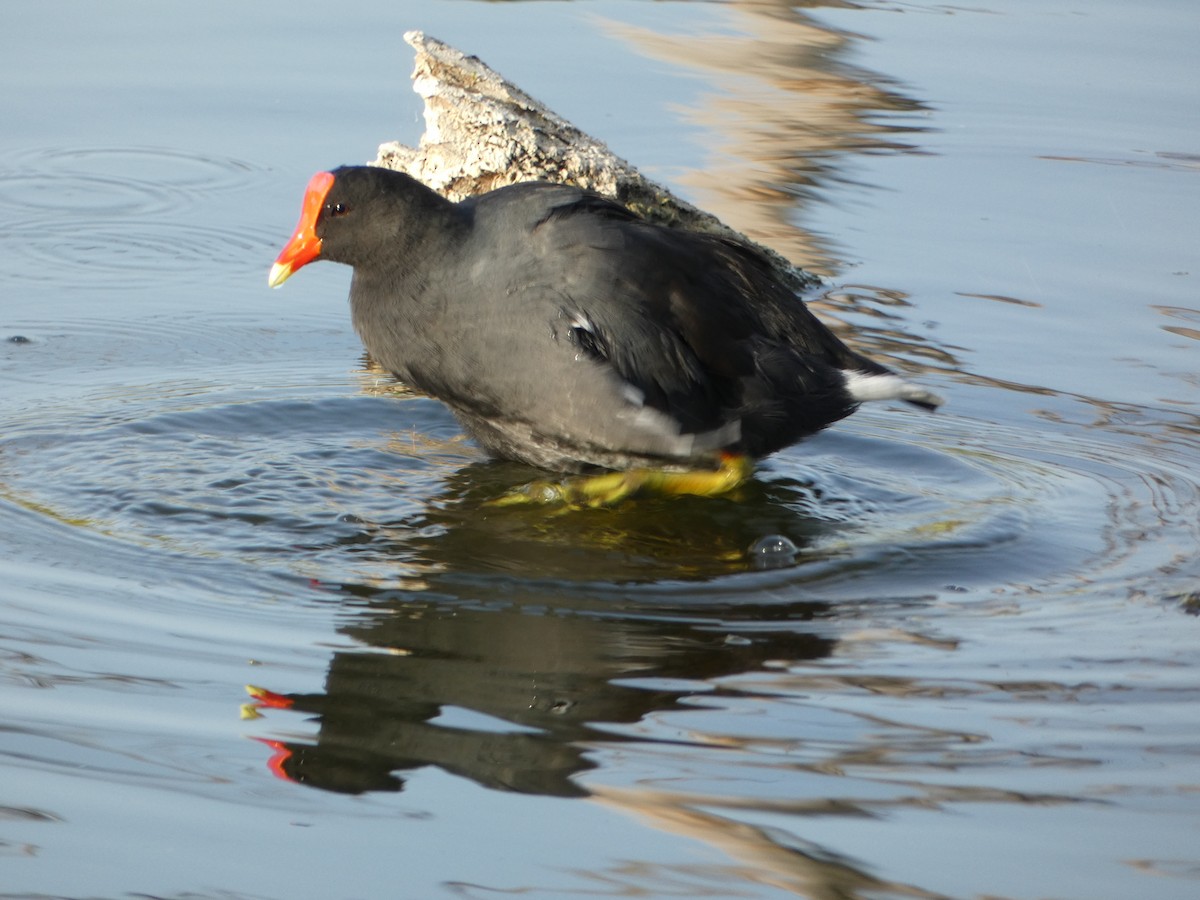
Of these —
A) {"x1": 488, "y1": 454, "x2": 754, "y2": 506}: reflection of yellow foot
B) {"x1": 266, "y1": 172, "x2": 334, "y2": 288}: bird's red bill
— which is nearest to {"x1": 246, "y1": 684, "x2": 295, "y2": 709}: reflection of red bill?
{"x1": 488, "y1": 454, "x2": 754, "y2": 506}: reflection of yellow foot

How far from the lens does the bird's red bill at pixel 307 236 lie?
14.4ft

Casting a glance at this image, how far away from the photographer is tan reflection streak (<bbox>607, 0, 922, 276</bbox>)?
6.89m

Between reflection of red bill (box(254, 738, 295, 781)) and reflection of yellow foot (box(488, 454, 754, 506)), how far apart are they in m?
1.61

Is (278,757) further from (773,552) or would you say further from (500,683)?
(773,552)

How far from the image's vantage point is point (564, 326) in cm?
419

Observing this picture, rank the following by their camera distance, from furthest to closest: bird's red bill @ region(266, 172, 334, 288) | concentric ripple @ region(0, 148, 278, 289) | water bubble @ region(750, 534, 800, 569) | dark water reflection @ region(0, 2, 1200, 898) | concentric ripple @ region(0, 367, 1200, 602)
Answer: concentric ripple @ region(0, 148, 278, 289) < bird's red bill @ region(266, 172, 334, 288) < water bubble @ region(750, 534, 800, 569) < concentric ripple @ region(0, 367, 1200, 602) < dark water reflection @ region(0, 2, 1200, 898)

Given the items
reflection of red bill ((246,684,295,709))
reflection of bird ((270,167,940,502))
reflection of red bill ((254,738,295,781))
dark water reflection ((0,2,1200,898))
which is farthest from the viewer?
reflection of bird ((270,167,940,502))

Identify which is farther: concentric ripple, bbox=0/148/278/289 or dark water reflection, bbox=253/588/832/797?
concentric ripple, bbox=0/148/278/289

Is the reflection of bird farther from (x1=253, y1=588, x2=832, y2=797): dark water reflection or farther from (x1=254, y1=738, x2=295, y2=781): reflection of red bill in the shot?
(x1=254, y1=738, x2=295, y2=781): reflection of red bill

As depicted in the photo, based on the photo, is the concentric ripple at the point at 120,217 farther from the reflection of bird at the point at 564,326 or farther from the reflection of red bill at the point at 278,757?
the reflection of red bill at the point at 278,757

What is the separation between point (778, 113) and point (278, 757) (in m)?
6.04

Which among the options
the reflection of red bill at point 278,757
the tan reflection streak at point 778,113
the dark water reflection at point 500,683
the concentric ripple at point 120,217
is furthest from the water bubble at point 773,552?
the concentric ripple at point 120,217

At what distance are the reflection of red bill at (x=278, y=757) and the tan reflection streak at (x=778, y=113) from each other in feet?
12.3

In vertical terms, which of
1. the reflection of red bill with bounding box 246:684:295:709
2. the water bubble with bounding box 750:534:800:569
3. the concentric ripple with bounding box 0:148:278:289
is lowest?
the reflection of red bill with bounding box 246:684:295:709
